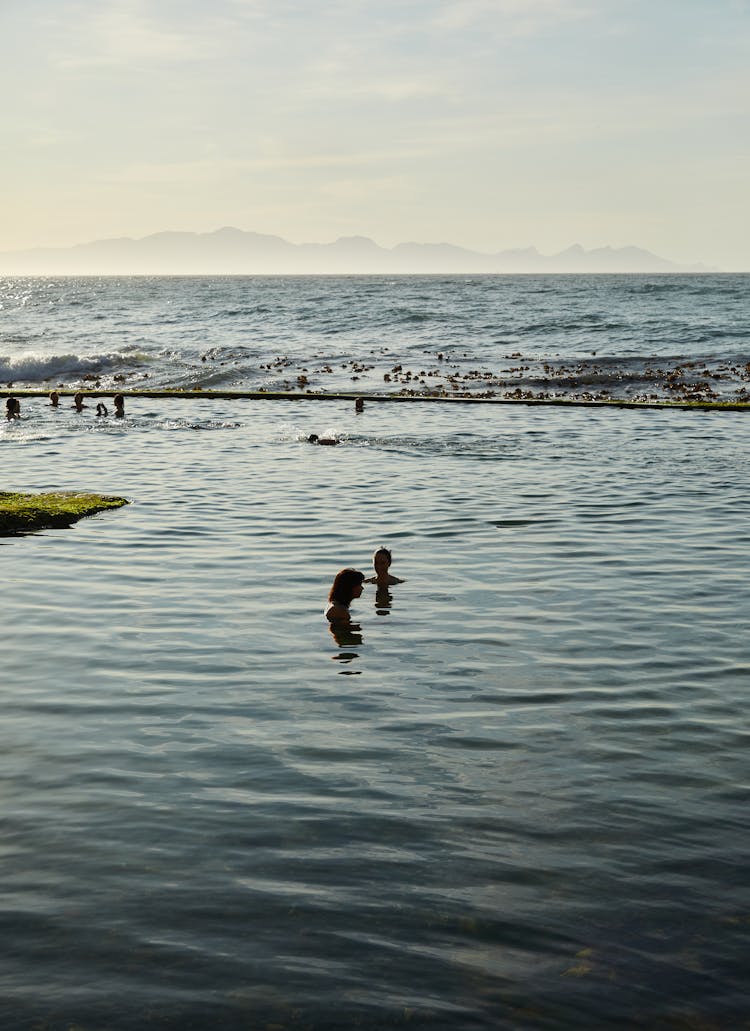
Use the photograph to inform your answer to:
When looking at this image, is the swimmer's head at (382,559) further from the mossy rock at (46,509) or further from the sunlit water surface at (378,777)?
the mossy rock at (46,509)

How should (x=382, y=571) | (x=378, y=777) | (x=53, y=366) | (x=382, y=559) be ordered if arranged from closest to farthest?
(x=378, y=777)
(x=382, y=559)
(x=382, y=571)
(x=53, y=366)

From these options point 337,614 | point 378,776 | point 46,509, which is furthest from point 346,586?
point 46,509

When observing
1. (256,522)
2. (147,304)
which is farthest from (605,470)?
(147,304)

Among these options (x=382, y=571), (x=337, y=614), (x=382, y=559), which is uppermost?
(x=382, y=559)

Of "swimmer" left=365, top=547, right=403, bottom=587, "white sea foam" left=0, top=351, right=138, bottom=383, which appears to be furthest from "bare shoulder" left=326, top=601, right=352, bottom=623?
"white sea foam" left=0, top=351, right=138, bottom=383

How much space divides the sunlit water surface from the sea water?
3cm

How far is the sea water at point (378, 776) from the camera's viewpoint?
6762 mm

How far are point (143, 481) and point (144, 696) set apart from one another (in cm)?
1530

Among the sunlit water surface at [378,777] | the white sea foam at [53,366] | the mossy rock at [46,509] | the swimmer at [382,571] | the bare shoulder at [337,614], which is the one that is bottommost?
the sunlit water surface at [378,777]

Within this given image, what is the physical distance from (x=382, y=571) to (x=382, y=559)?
37cm

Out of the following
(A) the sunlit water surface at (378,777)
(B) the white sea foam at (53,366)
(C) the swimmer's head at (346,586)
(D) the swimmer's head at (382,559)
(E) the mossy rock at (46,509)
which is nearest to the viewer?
(A) the sunlit water surface at (378,777)

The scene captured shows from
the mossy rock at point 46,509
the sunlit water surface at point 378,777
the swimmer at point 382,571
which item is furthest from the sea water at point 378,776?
the mossy rock at point 46,509

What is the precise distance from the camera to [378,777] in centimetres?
955

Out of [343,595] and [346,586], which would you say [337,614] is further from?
[346,586]
